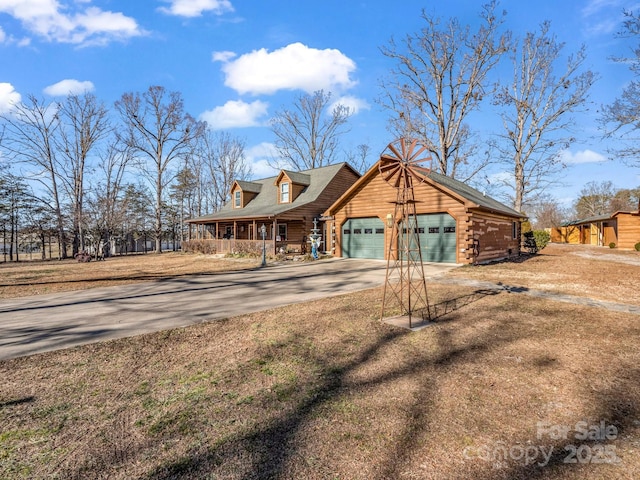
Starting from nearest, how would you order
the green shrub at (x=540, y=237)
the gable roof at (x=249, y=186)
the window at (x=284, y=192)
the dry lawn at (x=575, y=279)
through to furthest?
1. the dry lawn at (x=575, y=279)
2. the green shrub at (x=540, y=237)
3. the window at (x=284, y=192)
4. the gable roof at (x=249, y=186)

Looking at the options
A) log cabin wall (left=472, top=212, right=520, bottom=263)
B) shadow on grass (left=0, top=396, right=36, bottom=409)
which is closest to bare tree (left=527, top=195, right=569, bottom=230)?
log cabin wall (left=472, top=212, right=520, bottom=263)

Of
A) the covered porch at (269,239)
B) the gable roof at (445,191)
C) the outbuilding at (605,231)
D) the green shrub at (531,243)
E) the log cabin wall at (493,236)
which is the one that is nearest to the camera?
the gable roof at (445,191)

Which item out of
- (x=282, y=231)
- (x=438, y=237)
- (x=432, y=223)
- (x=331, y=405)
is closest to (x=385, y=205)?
(x=432, y=223)

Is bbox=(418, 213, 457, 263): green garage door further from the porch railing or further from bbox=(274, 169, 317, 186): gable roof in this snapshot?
bbox=(274, 169, 317, 186): gable roof

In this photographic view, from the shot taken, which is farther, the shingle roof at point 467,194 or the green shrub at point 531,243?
the green shrub at point 531,243

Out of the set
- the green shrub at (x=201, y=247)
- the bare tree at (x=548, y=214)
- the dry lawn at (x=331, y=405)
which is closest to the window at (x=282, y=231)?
the green shrub at (x=201, y=247)

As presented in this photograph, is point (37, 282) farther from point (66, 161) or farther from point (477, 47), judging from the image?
point (477, 47)

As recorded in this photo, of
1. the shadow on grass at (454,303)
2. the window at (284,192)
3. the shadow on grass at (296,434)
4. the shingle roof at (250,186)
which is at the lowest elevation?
the shadow on grass at (296,434)

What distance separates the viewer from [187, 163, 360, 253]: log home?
22172mm

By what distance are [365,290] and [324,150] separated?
32.4m

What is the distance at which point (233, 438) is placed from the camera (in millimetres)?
2879

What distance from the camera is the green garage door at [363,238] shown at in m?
18.4

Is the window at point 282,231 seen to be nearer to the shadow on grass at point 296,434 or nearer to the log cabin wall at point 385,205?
the log cabin wall at point 385,205

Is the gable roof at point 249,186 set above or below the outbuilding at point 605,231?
above
